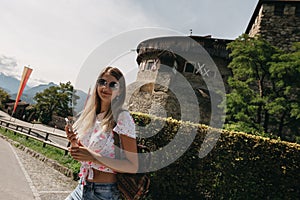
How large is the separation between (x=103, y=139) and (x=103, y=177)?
0.27 metres

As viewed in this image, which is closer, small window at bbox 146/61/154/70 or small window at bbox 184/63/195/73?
small window at bbox 184/63/195/73

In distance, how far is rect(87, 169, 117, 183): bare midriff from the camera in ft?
5.25

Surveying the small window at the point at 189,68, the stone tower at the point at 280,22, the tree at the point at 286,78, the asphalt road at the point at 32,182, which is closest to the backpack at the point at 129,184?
the asphalt road at the point at 32,182

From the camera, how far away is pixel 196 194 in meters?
5.24

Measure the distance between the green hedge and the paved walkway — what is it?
2.13 m

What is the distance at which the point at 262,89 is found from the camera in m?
12.0

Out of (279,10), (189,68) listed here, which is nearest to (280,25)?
(279,10)

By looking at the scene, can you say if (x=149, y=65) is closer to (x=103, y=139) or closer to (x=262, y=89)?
(x=262, y=89)

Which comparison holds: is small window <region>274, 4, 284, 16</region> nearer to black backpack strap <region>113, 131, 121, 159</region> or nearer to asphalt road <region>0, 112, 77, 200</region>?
asphalt road <region>0, 112, 77, 200</region>

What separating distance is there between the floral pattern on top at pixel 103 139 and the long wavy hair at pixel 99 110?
0.16ft

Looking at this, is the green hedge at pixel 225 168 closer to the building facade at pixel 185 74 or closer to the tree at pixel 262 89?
the tree at pixel 262 89

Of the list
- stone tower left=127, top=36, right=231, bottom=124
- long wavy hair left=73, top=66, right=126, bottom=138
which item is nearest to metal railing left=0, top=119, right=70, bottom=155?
long wavy hair left=73, top=66, right=126, bottom=138

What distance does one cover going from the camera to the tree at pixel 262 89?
34.0ft

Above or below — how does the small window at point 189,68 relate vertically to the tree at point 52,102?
above
